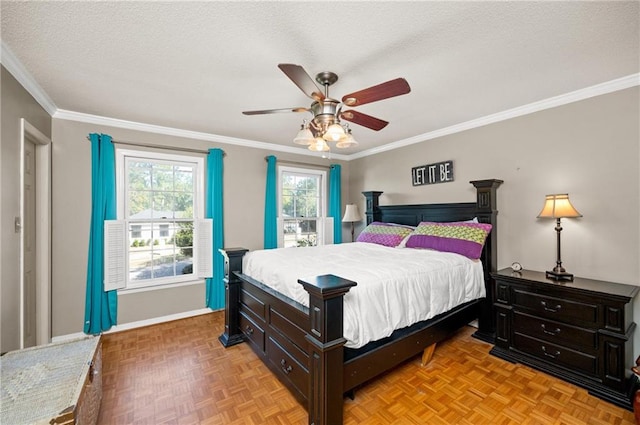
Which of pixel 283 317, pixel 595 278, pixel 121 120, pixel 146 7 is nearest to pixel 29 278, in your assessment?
pixel 121 120

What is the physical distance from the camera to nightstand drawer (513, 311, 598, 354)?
215cm

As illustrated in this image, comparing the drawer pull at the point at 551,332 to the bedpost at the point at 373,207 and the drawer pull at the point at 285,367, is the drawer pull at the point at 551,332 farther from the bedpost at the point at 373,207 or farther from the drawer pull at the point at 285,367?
the bedpost at the point at 373,207

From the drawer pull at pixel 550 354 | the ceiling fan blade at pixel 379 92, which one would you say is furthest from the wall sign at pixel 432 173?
the ceiling fan blade at pixel 379 92

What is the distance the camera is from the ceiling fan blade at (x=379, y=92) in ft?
5.55

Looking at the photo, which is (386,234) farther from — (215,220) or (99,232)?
(99,232)

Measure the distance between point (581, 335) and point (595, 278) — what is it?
654 millimetres

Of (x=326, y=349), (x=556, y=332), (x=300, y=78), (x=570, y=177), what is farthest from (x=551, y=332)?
(x=300, y=78)

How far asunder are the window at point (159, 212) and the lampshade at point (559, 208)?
3.97 m

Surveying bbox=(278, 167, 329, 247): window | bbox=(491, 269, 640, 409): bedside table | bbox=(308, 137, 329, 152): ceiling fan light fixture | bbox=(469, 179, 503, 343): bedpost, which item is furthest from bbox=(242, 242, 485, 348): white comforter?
bbox=(278, 167, 329, 247): window

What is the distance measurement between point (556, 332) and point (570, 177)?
1.46 m

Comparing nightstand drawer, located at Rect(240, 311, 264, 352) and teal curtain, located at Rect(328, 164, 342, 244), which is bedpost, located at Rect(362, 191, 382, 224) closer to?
teal curtain, located at Rect(328, 164, 342, 244)

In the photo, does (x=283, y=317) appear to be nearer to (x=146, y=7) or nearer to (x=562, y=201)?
(x=146, y=7)

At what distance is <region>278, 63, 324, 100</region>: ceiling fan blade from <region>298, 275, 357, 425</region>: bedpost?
123 cm

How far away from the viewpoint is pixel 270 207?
4312mm
